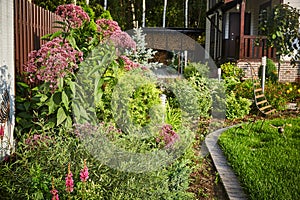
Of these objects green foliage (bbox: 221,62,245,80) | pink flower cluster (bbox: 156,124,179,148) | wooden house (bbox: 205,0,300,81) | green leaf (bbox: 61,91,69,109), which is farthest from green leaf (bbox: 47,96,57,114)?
green foliage (bbox: 221,62,245,80)

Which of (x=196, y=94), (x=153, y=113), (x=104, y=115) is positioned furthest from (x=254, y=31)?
(x=104, y=115)

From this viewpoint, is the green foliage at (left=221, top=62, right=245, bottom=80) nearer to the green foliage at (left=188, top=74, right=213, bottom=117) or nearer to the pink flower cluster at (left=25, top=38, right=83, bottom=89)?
the green foliage at (left=188, top=74, right=213, bottom=117)

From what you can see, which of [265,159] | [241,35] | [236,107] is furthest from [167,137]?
[241,35]

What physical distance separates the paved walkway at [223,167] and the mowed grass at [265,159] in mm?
70

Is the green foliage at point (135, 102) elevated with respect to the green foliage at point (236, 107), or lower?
elevated

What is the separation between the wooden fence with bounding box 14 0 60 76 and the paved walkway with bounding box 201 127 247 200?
9.18ft

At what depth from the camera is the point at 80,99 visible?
4664 mm

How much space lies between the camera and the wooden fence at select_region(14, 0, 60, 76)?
5.02 meters

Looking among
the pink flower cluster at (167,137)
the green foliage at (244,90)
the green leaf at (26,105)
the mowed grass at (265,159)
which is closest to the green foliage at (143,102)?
the mowed grass at (265,159)

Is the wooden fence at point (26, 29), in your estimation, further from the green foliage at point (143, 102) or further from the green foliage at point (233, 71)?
the green foliage at point (233, 71)

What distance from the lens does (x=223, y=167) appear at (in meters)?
5.15

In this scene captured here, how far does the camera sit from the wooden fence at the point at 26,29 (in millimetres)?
5016

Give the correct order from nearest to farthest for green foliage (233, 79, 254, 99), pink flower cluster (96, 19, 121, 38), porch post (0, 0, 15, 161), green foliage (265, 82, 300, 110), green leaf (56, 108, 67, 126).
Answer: green leaf (56, 108, 67, 126) < porch post (0, 0, 15, 161) < pink flower cluster (96, 19, 121, 38) < green foliage (265, 82, 300, 110) < green foliage (233, 79, 254, 99)

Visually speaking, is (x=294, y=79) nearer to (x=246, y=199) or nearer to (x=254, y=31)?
(x=254, y=31)
